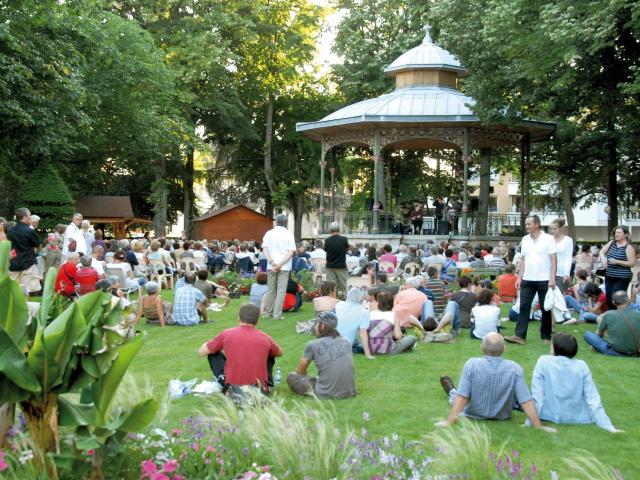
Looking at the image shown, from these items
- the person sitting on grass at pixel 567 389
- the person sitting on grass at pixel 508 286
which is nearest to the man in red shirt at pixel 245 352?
the person sitting on grass at pixel 567 389

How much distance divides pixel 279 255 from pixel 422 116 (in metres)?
14.5

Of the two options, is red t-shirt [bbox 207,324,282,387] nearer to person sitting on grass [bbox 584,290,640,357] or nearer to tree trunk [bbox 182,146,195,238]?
person sitting on grass [bbox 584,290,640,357]

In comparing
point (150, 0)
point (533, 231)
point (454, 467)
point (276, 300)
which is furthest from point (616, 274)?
point (150, 0)

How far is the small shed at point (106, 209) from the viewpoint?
4191 centimetres

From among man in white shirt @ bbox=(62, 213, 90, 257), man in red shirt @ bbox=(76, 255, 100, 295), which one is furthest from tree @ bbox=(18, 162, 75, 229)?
man in red shirt @ bbox=(76, 255, 100, 295)

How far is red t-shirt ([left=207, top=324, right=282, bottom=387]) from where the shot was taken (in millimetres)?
7605

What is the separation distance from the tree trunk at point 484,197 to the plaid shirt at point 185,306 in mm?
16821

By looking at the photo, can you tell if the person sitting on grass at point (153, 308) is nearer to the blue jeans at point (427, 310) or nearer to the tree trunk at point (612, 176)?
the blue jeans at point (427, 310)

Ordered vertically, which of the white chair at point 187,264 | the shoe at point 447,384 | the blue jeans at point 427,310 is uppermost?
the white chair at point 187,264

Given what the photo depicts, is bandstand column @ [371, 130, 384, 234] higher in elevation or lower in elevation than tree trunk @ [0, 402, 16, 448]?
higher

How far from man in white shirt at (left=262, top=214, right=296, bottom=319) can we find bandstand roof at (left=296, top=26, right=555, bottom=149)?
14.1m

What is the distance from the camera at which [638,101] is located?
→ 2103 cm

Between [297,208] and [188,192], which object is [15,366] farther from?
[297,208]

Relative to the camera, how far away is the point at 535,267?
10.7 meters
